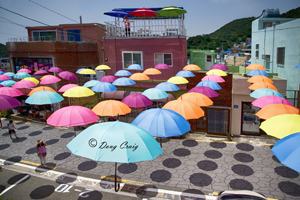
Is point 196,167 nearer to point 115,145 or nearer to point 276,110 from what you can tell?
point 276,110

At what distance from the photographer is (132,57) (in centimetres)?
2088

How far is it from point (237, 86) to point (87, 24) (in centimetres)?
2384

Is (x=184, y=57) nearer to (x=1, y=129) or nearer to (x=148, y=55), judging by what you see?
(x=148, y=55)

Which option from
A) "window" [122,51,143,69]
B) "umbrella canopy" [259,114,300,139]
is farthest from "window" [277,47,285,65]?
"umbrella canopy" [259,114,300,139]

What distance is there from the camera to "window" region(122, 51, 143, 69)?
20.7 m

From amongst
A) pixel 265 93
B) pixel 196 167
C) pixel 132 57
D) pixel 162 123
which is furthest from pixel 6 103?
pixel 265 93

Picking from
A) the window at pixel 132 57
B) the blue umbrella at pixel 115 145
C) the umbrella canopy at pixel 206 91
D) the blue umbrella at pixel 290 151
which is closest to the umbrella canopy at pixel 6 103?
the blue umbrella at pixel 115 145

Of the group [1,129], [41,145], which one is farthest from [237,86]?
[1,129]

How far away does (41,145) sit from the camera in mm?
10359

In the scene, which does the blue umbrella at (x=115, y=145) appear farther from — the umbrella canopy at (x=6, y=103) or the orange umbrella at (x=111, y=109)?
the umbrella canopy at (x=6, y=103)

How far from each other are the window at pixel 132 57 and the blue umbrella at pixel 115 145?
1533 cm

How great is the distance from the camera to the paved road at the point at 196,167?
8.87 m

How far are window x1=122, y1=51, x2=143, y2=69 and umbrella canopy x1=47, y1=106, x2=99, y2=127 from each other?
11.7 metres

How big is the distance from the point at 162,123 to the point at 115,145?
2676 millimetres
